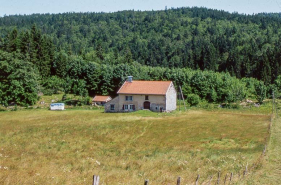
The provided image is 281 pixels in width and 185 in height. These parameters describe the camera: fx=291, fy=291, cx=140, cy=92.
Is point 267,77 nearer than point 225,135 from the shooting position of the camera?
No

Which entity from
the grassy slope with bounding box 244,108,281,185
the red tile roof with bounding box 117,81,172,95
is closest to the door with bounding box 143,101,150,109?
the red tile roof with bounding box 117,81,172,95

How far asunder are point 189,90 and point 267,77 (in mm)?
35992

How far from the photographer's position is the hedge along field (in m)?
15.8

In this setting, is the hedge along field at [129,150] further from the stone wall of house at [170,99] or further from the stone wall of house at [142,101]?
the stone wall of house at [170,99]

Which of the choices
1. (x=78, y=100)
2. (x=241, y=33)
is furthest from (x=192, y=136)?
(x=241, y=33)

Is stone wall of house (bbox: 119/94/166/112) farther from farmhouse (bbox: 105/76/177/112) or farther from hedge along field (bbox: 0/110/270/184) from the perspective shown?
hedge along field (bbox: 0/110/270/184)

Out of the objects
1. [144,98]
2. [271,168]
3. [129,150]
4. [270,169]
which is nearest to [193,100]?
[144,98]

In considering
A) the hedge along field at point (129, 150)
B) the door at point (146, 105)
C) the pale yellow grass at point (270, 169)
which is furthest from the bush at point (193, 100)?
the pale yellow grass at point (270, 169)

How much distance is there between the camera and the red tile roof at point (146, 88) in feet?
198

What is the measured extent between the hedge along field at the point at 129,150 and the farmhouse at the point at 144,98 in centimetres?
1255

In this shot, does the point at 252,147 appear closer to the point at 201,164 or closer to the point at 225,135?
the point at 225,135

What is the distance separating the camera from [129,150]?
27.4 m

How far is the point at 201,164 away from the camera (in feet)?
68.1

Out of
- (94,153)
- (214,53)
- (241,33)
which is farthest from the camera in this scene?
(241,33)
